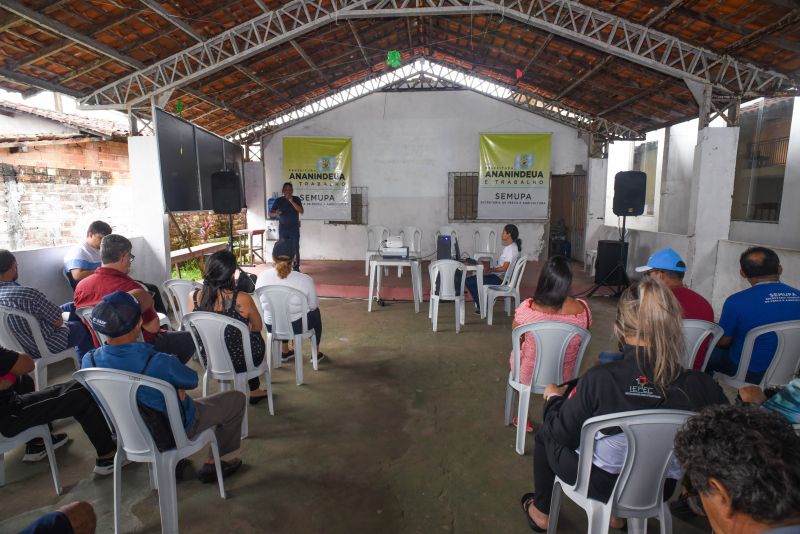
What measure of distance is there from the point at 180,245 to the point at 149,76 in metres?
3.95

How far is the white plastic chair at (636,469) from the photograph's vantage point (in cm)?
131

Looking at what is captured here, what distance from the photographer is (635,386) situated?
137cm

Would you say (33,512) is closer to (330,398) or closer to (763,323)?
(330,398)

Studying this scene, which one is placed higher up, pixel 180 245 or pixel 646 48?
pixel 646 48

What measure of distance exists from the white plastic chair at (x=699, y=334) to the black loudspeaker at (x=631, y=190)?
4.48 metres

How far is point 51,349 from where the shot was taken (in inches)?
107

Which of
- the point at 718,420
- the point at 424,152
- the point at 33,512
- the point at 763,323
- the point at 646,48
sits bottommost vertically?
the point at 33,512

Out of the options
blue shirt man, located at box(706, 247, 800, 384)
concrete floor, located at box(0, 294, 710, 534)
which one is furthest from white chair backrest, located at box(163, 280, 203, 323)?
blue shirt man, located at box(706, 247, 800, 384)

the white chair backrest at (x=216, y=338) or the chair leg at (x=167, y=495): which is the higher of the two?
the white chair backrest at (x=216, y=338)

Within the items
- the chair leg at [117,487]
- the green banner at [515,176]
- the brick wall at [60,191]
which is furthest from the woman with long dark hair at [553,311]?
the green banner at [515,176]

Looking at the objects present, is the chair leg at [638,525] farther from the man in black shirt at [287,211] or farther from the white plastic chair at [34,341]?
the man in black shirt at [287,211]

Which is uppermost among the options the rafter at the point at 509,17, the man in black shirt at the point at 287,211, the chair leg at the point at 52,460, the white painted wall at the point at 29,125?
the rafter at the point at 509,17

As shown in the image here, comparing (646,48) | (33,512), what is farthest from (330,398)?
(646,48)

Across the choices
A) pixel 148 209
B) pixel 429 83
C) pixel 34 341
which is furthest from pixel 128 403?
pixel 429 83
